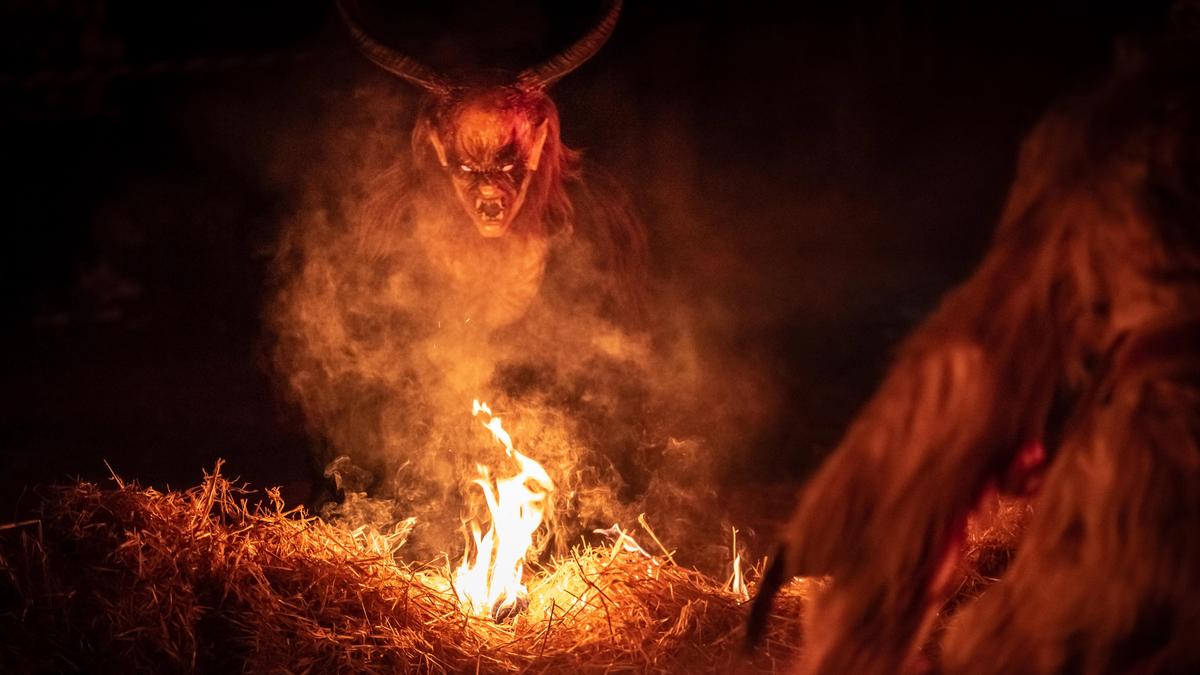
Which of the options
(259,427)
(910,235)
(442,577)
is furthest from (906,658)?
(910,235)

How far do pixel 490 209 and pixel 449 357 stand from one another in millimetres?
770

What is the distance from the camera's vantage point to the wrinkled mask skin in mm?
4773

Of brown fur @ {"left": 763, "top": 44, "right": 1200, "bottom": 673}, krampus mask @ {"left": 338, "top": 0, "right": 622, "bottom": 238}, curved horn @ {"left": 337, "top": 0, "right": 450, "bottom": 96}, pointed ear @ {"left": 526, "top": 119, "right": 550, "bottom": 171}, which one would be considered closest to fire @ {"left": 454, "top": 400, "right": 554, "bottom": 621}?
krampus mask @ {"left": 338, "top": 0, "right": 622, "bottom": 238}

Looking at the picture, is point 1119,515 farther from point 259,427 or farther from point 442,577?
point 259,427

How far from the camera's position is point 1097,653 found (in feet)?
5.43

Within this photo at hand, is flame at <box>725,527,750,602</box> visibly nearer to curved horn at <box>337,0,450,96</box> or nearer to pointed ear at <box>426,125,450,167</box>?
pointed ear at <box>426,125,450,167</box>

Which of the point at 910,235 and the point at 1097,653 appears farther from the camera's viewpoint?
the point at 910,235

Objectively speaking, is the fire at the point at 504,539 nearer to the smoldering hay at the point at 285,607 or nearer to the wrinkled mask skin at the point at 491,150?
the smoldering hay at the point at 285,607

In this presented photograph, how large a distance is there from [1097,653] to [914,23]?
851cm

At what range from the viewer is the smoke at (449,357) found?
16.7 ft

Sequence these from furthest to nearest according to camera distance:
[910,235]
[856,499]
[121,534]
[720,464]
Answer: [910,235], [720,464], [121,534], [856,499]

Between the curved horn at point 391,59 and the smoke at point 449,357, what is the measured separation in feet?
1.53

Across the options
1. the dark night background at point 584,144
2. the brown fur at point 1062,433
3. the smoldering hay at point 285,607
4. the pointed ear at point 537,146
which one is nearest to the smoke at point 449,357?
the pointed ear at point 537,146

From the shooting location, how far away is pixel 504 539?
15.2 ft
